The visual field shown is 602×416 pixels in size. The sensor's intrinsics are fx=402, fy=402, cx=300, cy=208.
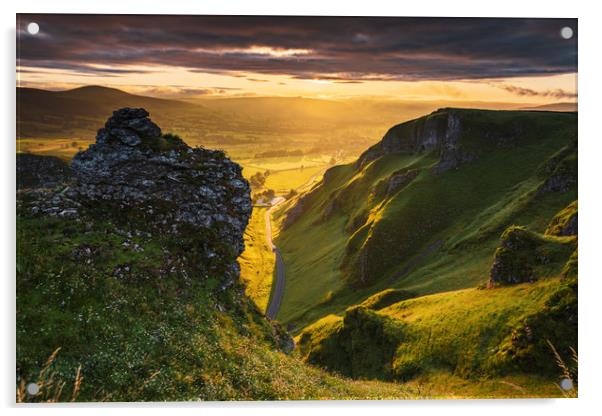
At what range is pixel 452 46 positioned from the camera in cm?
1764

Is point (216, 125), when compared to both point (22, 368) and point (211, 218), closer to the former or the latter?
point (211, 218)

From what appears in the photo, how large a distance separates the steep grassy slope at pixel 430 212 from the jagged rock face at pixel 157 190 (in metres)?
28.2

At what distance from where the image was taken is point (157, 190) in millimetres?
18359

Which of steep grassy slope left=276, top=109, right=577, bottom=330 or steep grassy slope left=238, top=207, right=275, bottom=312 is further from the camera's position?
steep grassy slope left=238, top=207, right=275, bottom=312

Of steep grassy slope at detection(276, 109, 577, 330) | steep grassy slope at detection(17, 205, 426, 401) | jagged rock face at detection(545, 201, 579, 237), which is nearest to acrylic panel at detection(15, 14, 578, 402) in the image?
steep grassy slope at detection(17, 205, 426, 401)

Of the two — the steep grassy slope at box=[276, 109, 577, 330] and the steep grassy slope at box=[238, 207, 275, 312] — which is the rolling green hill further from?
the steep grassy slope at box=[238, 207, 275, 312]

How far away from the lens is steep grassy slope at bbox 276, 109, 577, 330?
51156 millimetres

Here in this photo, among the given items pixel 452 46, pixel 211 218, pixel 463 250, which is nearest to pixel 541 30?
pixel 452 46

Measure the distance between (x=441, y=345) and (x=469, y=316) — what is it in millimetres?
2614

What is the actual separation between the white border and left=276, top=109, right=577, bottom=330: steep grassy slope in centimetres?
2308

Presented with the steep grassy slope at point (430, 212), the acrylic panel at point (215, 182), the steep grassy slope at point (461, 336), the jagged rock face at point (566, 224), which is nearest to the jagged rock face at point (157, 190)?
→ the acrylic panel at point (215, 182)
